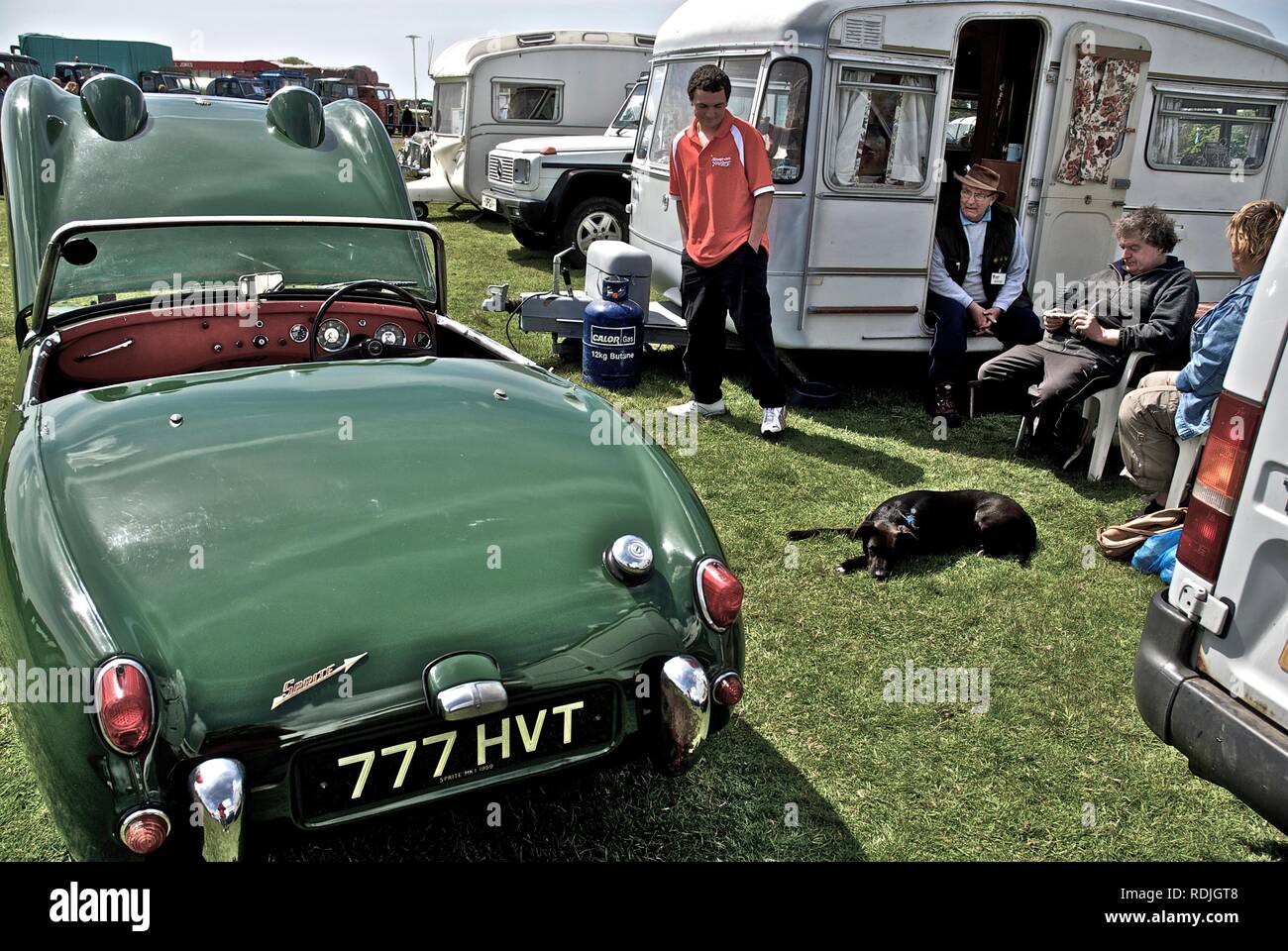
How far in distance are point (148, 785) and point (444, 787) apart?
0.58m

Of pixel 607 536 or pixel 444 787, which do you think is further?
pixel 607 536

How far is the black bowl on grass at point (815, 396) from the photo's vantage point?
679 cm

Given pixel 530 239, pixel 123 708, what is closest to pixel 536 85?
pixel 530 239

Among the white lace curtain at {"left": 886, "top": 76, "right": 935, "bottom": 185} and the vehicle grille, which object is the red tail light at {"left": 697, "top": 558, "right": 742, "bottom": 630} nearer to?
the white lace curtain at {"left": 886, "top": 76, "right": 935, "bottom": 185}

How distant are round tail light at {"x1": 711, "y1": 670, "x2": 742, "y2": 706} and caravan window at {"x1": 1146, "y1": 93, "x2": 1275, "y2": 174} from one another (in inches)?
268

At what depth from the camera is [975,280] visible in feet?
22.9

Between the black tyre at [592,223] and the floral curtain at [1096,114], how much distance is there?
5857 millimetres

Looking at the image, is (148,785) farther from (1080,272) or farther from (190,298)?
(1080,272)

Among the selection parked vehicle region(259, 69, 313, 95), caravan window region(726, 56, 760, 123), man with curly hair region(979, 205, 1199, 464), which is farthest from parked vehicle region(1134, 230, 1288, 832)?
parked vehicle region(259, 69, 313, 95)

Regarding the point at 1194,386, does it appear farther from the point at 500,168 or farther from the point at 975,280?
the point at 500,168

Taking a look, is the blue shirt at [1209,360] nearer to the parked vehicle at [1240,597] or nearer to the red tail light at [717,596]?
the parked vehicle at [1240,597]

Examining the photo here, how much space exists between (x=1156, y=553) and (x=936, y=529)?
1025mm
